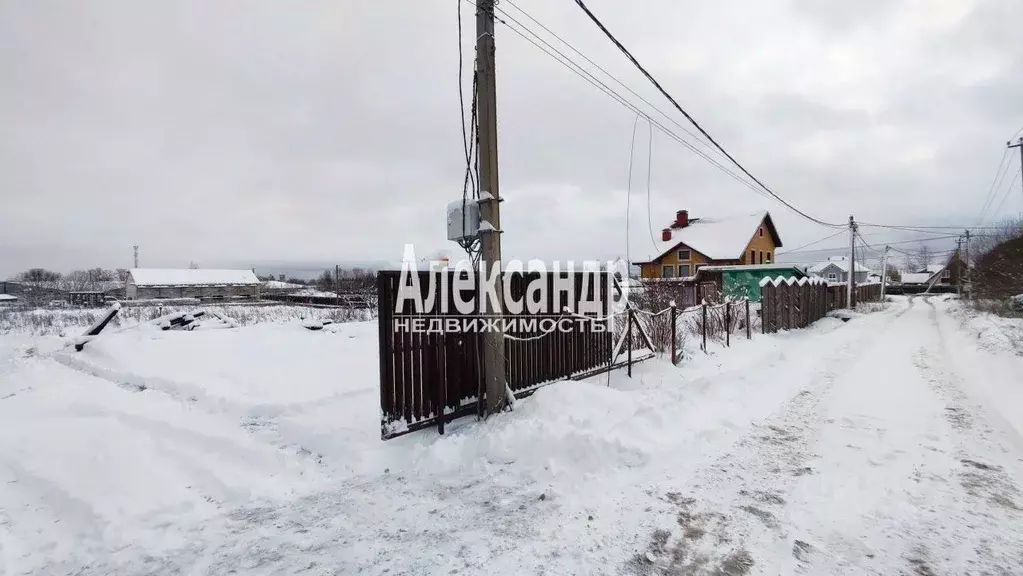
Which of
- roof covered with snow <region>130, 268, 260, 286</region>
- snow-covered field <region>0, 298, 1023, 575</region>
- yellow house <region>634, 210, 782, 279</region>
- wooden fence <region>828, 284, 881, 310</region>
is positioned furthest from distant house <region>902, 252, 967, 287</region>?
roof covered with snow <region>130, 268, 260, 286</region>

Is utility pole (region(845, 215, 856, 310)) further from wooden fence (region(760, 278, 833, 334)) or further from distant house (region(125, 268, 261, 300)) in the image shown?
distant house (region(125, 268, 261, 300))

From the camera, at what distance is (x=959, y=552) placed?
254cm

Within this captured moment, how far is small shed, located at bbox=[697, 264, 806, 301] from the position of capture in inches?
992

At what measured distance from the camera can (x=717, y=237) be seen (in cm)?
3294

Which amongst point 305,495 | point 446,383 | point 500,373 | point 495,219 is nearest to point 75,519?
point 305,495

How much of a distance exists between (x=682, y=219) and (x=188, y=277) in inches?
2737

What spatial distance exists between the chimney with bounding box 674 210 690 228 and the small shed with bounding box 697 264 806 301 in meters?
10.1

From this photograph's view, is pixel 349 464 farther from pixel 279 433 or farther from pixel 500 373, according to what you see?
pixel 500 373

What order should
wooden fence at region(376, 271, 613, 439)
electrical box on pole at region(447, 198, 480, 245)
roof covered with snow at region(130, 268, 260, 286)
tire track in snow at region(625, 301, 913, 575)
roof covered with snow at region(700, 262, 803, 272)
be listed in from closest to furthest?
tire track in snow at region(625, 301, 913, 575) → wooden fence at region(376, 271, 613, 439) → electrical box on pole at region(447, 198, 480, 245) → roof covered with snow at region(700, 262, 803, 272) → roof covered with snow at region(130, 268, 260, 286)

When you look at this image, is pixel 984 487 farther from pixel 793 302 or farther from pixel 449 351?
pixel 793 302

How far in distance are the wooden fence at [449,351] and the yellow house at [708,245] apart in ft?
88.9

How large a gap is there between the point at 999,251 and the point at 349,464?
2156cm

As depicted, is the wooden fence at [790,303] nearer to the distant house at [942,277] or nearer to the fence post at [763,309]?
the fence post at [763,309]

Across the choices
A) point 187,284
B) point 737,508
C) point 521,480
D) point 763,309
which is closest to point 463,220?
point 521,480
